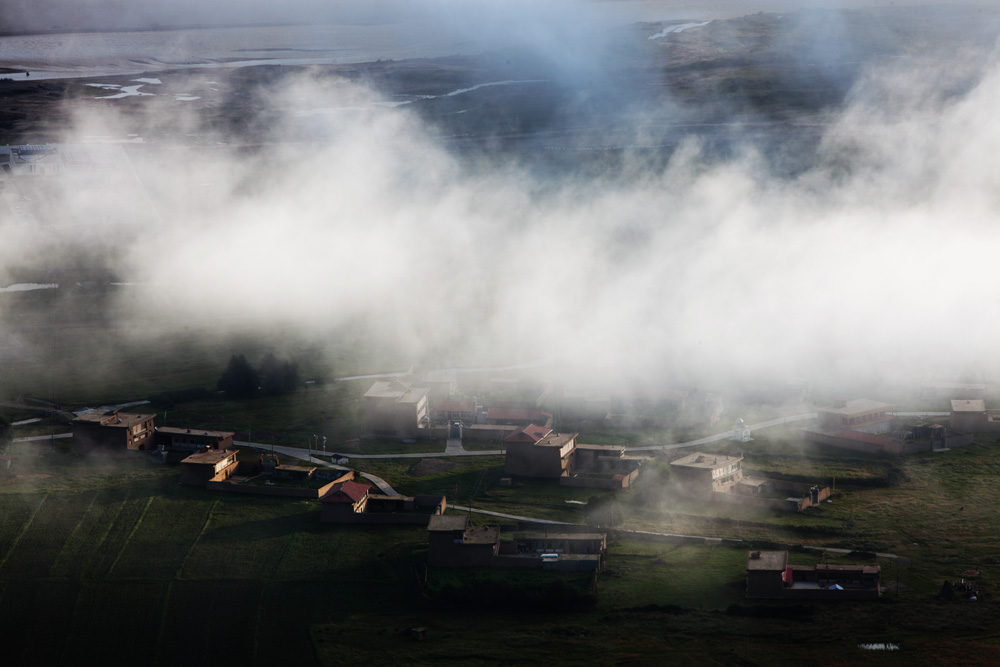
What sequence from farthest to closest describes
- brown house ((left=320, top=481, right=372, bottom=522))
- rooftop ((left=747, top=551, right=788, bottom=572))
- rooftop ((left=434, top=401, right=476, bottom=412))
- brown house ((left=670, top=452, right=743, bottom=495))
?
rooftop ((left=434, top=401, right=476, bottom=412))
brown house ((left=670, top=452, right=743, bottom=495))
brown house ((left=320, top=481, right=372, bottom=522))
rooftop ((left=747, top=551, right=788, bottom=572))

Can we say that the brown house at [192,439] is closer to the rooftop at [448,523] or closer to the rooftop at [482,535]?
the rooftop at [448,523]

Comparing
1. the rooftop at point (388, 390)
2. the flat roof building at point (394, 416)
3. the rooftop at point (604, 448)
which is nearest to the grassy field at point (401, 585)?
the rooftop at point (604, 448)

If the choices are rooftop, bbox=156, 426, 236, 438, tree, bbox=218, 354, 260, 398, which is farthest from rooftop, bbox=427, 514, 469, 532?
tree, bbox=218, 354, 260, 398

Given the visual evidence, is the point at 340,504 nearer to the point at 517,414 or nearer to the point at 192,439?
the point at 192,439

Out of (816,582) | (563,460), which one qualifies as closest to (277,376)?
(563,460)

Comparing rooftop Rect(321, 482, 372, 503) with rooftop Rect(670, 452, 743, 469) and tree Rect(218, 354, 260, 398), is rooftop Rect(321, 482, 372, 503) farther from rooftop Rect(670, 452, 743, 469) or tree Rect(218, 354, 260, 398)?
tree Rect(218, 354, 260, 398)

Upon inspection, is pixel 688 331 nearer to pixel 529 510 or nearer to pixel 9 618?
pixel 529 510

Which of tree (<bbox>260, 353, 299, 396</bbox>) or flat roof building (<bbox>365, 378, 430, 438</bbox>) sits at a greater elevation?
tree (<bbox>260, 353, 299, 396</bbox>)
